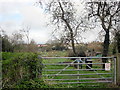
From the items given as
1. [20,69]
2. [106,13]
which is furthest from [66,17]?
[20,69]

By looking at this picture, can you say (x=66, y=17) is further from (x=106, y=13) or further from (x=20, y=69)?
(x=20, y=69)

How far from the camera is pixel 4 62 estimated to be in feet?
24.2

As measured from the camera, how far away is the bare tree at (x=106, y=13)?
50.9ft

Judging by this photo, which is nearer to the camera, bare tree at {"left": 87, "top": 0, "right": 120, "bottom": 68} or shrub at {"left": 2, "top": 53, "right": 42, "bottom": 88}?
shrub at {"left": 2, "top": 53, "right": 42, "bottom": 88}

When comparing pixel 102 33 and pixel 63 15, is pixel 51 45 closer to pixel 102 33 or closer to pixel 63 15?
pixel 63 15

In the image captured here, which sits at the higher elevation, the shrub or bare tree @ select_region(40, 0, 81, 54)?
bare tree @ select_region(40, 0, 81, 54)

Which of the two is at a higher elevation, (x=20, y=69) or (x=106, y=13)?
(x=106, y=13)

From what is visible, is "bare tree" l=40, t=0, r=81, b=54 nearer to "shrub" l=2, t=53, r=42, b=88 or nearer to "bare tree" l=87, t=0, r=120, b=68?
"bare tree" l=87, t=0, r=120, b=68

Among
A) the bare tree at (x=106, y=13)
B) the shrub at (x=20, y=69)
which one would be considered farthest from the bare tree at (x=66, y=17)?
the shrub at (x=20, y=69)

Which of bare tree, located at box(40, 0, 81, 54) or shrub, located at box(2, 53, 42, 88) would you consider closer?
shrub, located at box(2, 53, 42, 88)

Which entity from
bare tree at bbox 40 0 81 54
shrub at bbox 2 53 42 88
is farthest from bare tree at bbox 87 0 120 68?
shrub at bbox 2 53 42 88

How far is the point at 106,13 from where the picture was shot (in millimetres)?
15773

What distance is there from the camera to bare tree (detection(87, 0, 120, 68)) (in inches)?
611

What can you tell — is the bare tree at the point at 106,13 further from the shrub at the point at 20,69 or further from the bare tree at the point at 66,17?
the shrub at the point at 20,69
